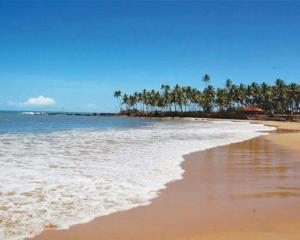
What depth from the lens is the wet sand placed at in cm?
577

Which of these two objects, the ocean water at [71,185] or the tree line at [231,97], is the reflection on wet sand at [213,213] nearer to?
the ocean water at [71,185]

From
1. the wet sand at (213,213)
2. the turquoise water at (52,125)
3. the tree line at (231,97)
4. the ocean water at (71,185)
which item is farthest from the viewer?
the tree line at (231,97)

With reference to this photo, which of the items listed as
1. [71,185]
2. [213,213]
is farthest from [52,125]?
[213,213]

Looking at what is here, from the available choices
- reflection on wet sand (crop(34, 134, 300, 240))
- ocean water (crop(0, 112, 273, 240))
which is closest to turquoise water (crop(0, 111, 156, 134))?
ocean water (crop(0, 112, 273, 240))

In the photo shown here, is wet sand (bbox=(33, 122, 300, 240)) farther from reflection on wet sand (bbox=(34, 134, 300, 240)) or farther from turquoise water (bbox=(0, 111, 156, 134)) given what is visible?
turquoise water (bbox=(0, 111, 156, 134))

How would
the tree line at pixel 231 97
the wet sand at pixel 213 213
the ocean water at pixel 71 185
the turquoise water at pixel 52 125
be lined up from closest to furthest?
the wet sand at pixel 213 213
the ocean water at pixel 71 185
the turquoise water at pixel 52 125
the tree line at pixel 231 97

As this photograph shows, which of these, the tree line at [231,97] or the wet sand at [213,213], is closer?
the wet sand at [213,213]

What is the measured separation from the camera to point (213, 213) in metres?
6.99

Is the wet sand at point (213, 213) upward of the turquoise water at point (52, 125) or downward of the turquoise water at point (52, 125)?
downward

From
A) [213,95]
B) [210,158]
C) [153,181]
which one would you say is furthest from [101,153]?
[213,95]

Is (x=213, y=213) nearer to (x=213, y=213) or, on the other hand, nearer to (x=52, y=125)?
(x=213, y=213)

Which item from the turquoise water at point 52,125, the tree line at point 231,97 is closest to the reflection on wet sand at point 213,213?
the turquoise water at point 52,125

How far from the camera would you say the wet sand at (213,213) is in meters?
5.77

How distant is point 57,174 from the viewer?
1117 cm
